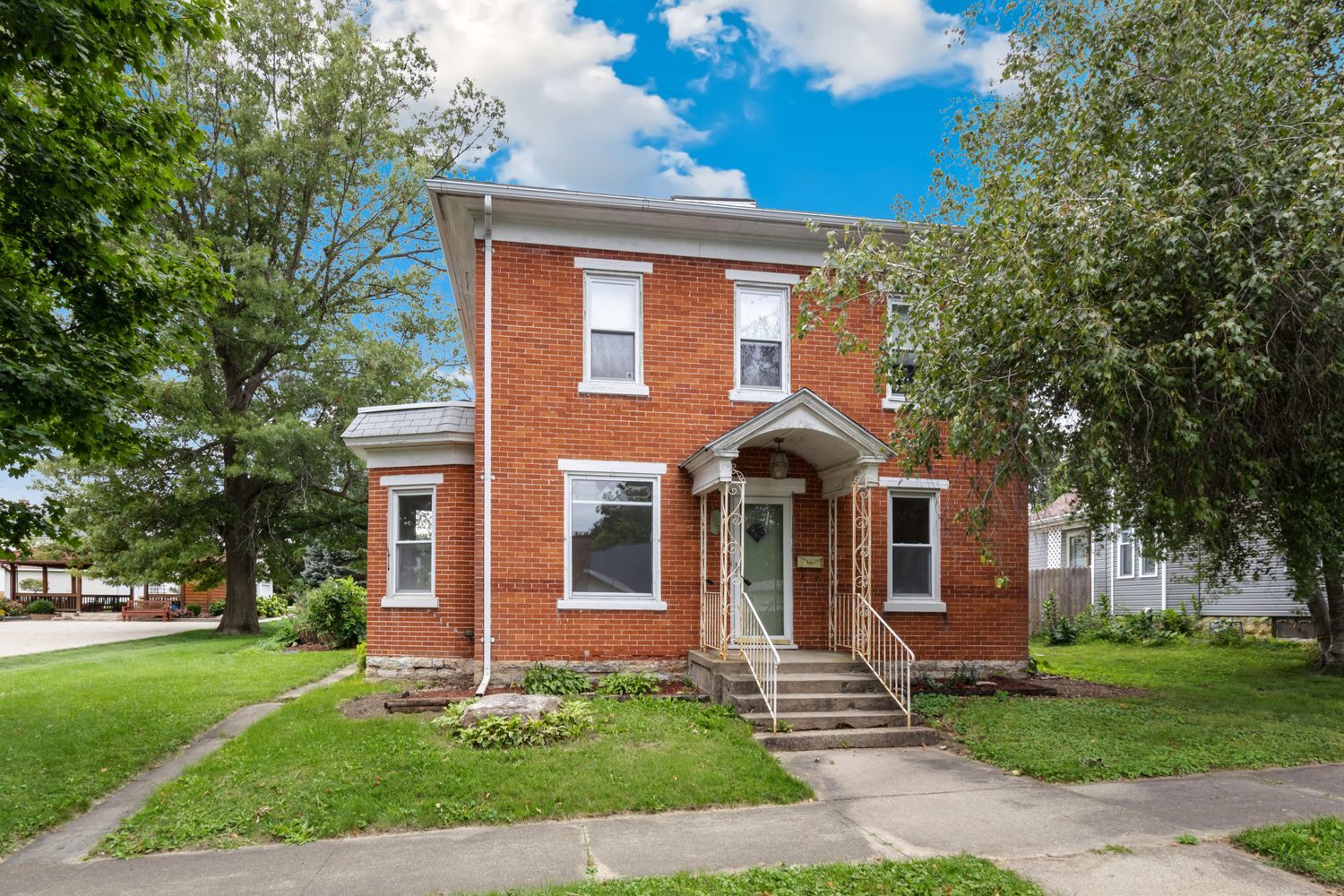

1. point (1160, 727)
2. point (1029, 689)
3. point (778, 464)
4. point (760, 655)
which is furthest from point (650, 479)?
point (1160, 727)

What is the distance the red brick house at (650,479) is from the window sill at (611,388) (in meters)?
0.03

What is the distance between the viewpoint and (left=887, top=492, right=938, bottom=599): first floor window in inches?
504

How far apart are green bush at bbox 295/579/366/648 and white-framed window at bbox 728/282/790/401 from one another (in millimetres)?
12068

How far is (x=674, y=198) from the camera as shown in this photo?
1321 cm

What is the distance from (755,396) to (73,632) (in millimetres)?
27491

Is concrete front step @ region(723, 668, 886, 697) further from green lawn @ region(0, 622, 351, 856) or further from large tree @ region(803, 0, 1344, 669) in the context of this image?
green lawn @ region(0, 622, 351, 856)

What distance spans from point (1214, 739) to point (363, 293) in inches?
947

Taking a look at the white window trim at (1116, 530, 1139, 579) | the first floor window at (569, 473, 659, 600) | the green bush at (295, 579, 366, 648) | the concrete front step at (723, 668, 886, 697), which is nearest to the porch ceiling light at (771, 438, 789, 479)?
the first floor window at (569, 473, 659, 600)

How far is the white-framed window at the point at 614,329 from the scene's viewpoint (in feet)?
39.9

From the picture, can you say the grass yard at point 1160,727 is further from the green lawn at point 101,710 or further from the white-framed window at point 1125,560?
the white-framed window at point 1125,560

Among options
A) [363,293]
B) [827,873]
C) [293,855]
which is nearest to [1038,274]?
[827,873]

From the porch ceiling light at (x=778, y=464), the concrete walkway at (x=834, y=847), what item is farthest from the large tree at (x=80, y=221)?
the porch ceiling light at (x=778, y=464)

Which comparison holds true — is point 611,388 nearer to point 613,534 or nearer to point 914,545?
point 613,534

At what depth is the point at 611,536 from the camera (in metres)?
12.0
